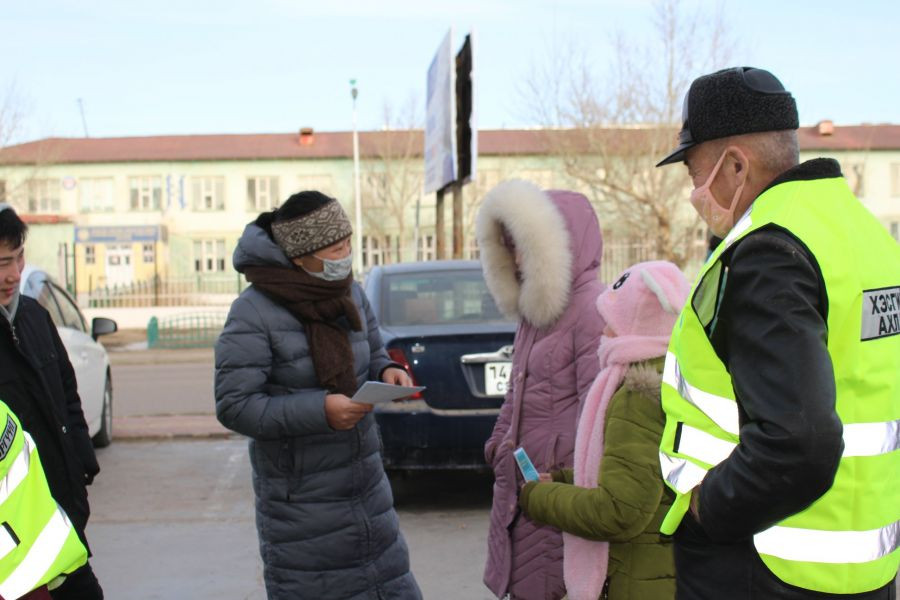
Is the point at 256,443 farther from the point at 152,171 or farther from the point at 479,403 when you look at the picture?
the point at 152,171

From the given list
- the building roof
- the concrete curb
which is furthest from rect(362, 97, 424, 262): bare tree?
the concrete curb

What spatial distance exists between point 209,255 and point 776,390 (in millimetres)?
49788

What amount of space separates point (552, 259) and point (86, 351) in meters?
6.44

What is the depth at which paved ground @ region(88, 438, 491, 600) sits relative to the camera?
532cm

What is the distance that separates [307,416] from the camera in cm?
324

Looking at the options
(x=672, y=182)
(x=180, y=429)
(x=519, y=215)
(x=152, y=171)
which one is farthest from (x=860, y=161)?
(x=519, y=215)

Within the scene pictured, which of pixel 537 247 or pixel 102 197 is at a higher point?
pixel 537 247

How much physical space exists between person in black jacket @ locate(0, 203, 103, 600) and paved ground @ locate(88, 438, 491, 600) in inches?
66.8

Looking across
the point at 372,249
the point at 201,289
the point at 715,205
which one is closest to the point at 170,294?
the point at 201,289

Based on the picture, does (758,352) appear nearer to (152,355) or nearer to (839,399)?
(839,399)

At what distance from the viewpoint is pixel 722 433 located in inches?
69.7

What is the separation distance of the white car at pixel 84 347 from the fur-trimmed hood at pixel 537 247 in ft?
16.8

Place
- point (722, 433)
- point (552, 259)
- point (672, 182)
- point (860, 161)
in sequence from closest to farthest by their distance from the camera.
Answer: point (722, 433), point (552, 259), point (672, 182), point (860, 161)

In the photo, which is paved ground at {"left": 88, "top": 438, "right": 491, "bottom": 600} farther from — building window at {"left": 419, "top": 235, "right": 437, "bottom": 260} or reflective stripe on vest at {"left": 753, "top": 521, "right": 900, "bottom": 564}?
building window at {"left": 419, "top": 235, "right": 437, "bottom": 260}
